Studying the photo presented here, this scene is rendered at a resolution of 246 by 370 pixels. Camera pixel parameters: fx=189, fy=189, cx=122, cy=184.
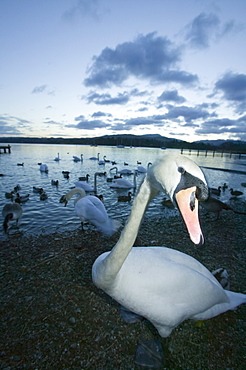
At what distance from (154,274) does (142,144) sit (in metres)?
155

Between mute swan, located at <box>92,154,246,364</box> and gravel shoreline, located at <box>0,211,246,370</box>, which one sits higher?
mute swan, located at <box>92,154,246,364</box>

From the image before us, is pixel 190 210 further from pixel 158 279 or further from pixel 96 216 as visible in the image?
pixel 96 216

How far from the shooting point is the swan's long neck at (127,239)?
6.78ft

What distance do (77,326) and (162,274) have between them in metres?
1.87

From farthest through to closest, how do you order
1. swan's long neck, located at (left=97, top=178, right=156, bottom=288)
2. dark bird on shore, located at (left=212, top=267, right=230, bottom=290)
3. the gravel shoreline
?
dark bird on shore, located at (left=212, top=267, right=230, bottom=290)
the gravel shoreline
swan's long neck, located at (left=97, top=178, right=156, bottom=288)

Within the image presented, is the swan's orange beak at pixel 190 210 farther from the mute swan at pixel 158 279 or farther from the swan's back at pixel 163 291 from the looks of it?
the swan's back at pixel 163 291

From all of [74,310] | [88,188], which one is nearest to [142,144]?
[88,188]

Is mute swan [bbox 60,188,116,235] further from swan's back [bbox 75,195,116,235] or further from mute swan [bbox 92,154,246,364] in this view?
mute swan [bbox 92,154,246,364]

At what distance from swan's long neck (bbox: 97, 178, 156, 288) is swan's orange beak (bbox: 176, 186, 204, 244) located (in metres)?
0.42

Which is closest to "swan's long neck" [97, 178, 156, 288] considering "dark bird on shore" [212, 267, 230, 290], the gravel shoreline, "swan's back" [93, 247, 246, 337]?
"swan's back" [93, 247, 246, 337]

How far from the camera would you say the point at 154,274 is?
8.45 ft

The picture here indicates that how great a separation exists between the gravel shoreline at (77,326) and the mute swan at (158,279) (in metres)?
0.58

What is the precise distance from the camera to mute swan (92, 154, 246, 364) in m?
1.90

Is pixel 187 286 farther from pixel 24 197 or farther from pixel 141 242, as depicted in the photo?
pixel 24 197
